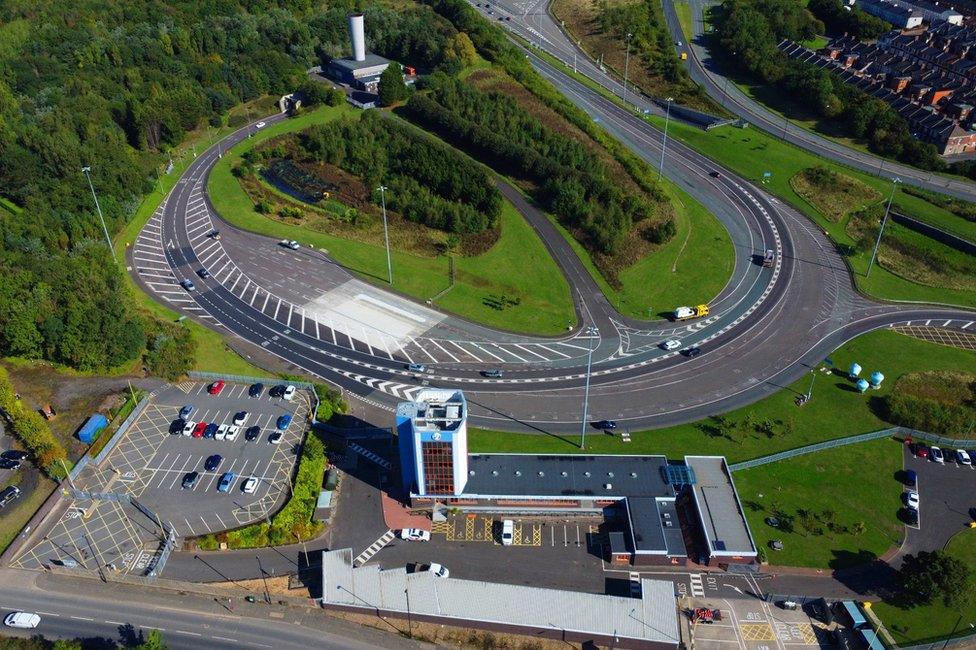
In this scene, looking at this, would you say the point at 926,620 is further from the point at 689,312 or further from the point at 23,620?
the point at 23,620


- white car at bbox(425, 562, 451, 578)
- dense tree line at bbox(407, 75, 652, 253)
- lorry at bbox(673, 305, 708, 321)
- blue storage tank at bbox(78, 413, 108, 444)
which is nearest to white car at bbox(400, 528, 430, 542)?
white car at bbox(425, 562, 451, 578)

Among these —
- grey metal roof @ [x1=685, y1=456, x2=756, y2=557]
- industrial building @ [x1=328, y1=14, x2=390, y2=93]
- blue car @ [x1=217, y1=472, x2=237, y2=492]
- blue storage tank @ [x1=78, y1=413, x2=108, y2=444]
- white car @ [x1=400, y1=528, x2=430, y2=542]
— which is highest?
industrial building @ [x1=328, y1=14, x2=390, y2=93]

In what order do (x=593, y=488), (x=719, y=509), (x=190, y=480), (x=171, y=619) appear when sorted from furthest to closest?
(x=190, y=480) → (x=593, y=488) → (x=719, y=509) → (x=171, y=619)

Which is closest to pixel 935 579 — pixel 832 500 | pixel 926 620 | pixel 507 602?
pixel 926 620

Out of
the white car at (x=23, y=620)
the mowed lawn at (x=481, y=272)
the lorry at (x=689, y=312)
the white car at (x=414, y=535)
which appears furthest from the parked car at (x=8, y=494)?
the lorry at (x=689, y=312)

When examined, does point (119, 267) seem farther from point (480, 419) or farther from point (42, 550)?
point (480, 419)

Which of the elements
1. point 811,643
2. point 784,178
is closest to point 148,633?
point 811,643

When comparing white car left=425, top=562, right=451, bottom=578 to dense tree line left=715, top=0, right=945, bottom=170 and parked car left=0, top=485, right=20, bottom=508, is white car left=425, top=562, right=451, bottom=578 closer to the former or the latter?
parked car left=0, top=485, right=20, bottom=508
